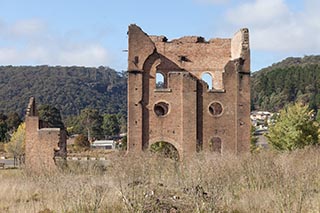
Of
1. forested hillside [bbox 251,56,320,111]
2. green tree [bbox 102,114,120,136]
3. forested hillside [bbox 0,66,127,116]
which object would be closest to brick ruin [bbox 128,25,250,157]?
green tree [bbox 102,114,120,136]

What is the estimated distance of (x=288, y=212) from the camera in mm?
10219

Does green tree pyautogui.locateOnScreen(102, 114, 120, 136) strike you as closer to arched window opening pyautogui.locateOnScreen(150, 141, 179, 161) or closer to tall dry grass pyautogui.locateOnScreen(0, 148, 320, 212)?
arched window opening pyautogui.locateOnScreen(150, 141, 179, 161)

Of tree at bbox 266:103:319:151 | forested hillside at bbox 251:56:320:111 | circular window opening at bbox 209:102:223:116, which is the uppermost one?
forested hillside at bbox 251:56:320:111

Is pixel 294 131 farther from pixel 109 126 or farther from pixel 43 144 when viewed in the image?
pixel 109 126

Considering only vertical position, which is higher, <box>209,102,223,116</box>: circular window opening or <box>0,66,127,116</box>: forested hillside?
<box>0,66,127,116</box>: forested hillside

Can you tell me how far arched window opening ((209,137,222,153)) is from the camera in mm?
28352

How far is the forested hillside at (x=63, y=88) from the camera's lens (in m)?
114

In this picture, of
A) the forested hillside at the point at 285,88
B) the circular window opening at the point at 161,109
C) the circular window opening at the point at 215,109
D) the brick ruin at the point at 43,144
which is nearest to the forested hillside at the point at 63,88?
the forested hillside at the point at 285,88

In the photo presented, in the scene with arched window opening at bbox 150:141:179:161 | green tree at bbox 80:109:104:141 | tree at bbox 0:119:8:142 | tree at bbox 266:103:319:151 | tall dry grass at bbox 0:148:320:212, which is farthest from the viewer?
green tree at bbox 80:109:104:141

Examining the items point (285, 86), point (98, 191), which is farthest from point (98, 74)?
point (98, 191)

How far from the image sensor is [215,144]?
28922 millimetres

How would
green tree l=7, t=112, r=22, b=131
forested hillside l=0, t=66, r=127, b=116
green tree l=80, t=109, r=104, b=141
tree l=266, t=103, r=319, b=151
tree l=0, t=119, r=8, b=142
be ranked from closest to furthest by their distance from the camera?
tree l=266, t=103, r=319, b=151
tree l=0, t=119, r=8, b=142
green tree l=7, t=112, r=22, b=131
green tree l=80, t=109, r=104, b=141
forested hillside l=0, t=66, r=127, b=116

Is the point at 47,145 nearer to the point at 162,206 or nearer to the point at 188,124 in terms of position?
the point at 188,124

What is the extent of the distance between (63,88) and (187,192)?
116 m
